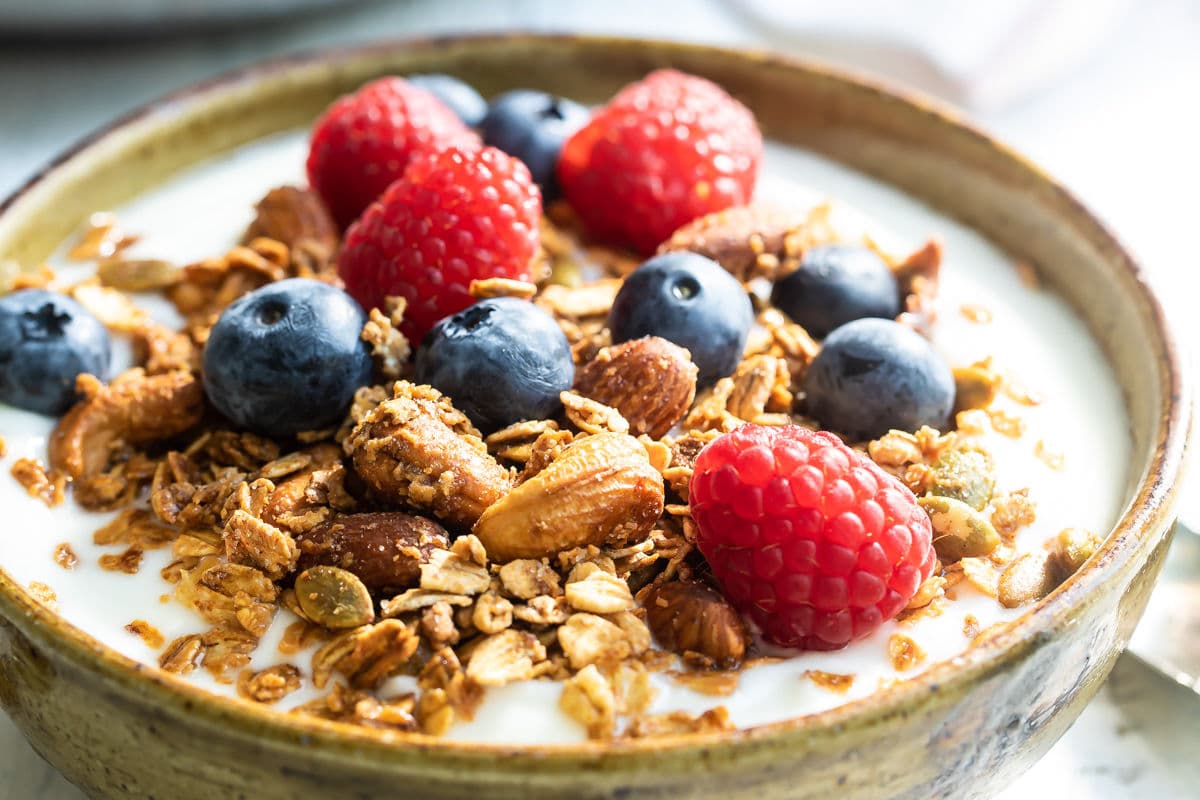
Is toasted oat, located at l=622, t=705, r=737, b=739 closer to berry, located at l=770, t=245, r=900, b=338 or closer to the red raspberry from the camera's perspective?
berry, located at l=770, t=245, r=900, b=338

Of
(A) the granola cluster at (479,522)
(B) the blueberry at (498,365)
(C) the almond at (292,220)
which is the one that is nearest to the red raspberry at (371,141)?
(C) the almond at (292,220)

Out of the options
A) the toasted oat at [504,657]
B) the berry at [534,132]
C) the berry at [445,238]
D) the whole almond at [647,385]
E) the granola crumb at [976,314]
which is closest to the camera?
the toasted oat at [504,657]

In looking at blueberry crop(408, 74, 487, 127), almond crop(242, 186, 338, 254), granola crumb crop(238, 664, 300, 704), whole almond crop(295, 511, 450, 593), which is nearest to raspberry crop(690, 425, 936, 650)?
whole almond crop(295, 511, 450, 593)

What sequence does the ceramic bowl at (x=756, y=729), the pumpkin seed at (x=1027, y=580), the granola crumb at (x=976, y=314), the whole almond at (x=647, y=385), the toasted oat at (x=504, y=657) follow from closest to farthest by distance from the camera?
1. the ceramic bowl at (x=756, y=729)
2. the toasted oat at (x=504, y=657)
3. the pumpkin seed at (x=1027, y=580)
4. the whole almond at (x=647, y=385)
5. the granola crumb at (x=976, y=314)

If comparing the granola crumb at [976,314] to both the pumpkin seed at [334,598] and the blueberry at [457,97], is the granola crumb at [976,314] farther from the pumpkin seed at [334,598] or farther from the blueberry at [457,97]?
the pumpkin seed at [334,598]

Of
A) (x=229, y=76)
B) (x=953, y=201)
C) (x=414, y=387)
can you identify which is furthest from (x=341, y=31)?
(x=414, y=387)

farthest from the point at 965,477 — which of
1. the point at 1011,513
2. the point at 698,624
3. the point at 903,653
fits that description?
the point at 698,624
